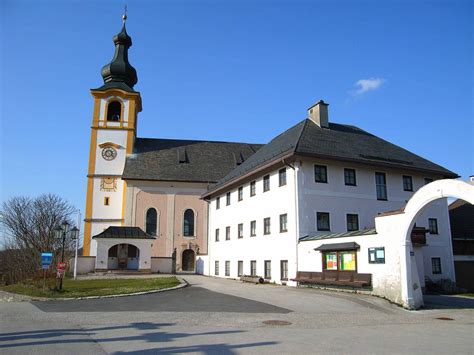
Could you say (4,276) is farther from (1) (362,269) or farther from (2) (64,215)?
(1) (362,269)

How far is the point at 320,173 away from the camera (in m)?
25.7

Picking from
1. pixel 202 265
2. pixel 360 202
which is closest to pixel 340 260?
pixel 360 202

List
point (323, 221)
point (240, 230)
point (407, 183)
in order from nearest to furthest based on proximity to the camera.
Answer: point (323, 221) < point (407, 183) < point (240, 230)

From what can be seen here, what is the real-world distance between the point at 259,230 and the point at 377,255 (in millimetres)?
11371

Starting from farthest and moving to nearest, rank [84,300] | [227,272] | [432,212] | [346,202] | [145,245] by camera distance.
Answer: [145,245], [227,272], [432,212], [346,202], [84,300]

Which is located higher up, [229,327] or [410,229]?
[410,229]

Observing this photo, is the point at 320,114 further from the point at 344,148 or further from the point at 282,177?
the point at 282,177

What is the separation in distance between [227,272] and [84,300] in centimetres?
1792

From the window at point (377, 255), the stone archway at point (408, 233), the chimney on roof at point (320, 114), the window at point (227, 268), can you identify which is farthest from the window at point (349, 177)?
the window at point (227, 268)

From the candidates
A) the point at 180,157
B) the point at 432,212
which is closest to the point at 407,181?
the point at 432,212

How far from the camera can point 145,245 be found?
1510 inches

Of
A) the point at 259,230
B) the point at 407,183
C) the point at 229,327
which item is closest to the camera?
the point at 229,327

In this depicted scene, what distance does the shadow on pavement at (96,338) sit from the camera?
818 cm

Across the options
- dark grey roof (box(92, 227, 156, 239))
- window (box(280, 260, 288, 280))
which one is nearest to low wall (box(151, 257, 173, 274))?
dark grey roof (box(92, 227, 156, 239))
